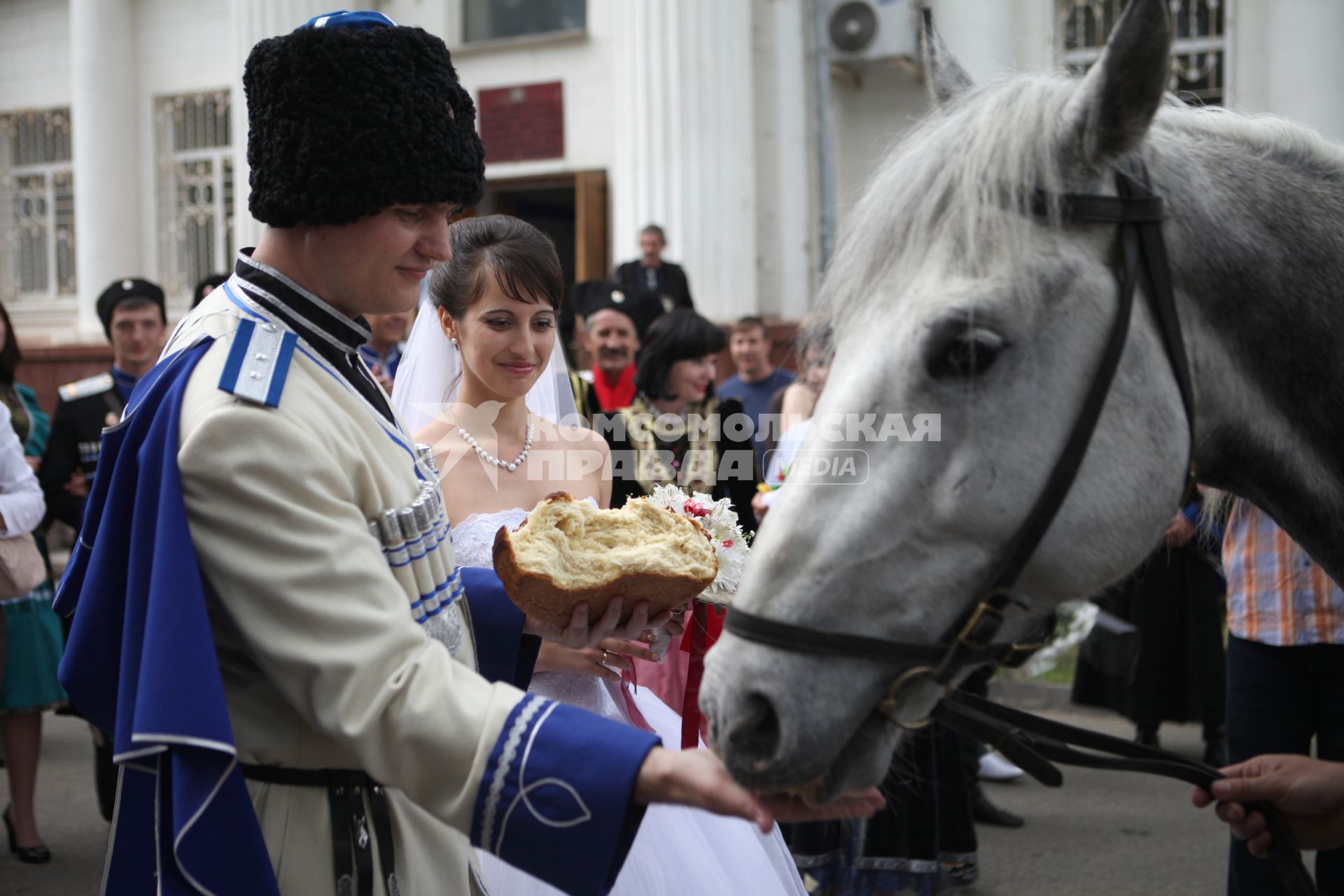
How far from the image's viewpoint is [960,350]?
142 cm

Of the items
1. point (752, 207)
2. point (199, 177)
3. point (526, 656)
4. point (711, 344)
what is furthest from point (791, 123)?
point (526, 656)

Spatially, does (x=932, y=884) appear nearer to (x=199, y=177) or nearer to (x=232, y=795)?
(x=232, y=795)

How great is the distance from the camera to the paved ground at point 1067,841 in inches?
168

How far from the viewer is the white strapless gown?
8.21 feet

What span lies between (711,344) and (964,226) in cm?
406

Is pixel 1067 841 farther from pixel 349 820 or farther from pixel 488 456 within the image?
pixel 349 820

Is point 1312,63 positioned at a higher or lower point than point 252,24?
lower

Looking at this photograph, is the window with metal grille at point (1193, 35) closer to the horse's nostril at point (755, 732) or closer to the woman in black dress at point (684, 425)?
the woman in black dress at point (684, 425)

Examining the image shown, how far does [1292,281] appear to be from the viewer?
163 centimetres

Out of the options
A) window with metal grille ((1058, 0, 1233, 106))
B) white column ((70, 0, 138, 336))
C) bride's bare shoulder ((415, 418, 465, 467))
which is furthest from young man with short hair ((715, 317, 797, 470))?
white column ((70, 0, 138, 336))

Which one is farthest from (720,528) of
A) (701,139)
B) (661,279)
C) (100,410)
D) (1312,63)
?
(1312,63)

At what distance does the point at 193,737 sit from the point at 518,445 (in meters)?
1.84

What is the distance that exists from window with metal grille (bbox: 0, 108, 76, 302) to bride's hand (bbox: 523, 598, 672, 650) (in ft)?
45.7

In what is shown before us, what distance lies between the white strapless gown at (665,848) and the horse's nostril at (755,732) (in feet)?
3.42
